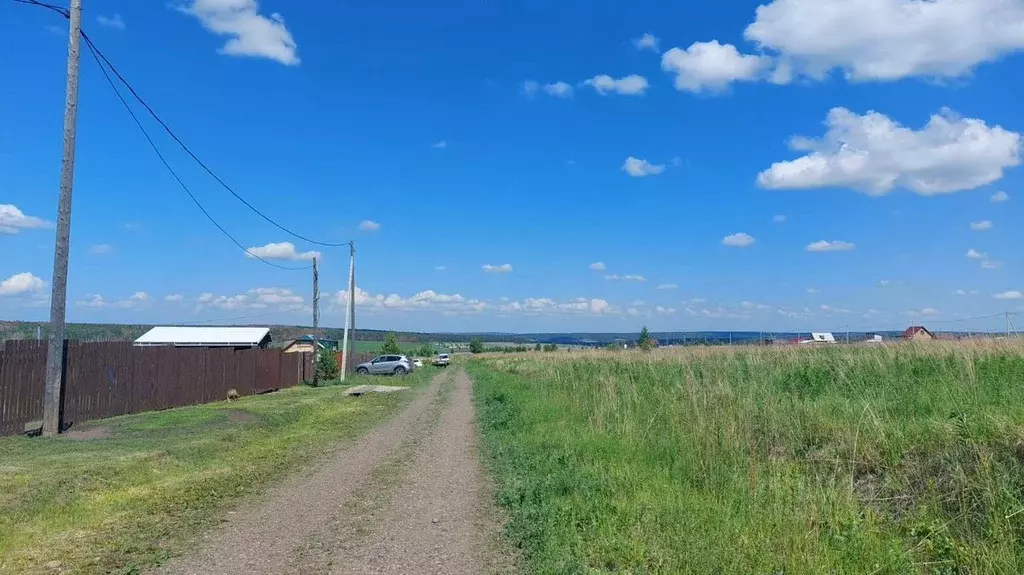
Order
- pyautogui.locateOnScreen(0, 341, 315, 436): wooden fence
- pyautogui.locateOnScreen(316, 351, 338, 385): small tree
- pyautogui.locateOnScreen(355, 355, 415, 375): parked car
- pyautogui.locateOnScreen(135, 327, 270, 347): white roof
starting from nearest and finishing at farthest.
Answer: pyautogui.locateOnScreen(0, 341, 315, 436): wooden fence
pyautogui.locateOnScreen(316, 351, 338, 385): small tree
pyautogui.locateOnScreen(135, 327, 270, 347): white roof
pyautogui.locateOnScreen(355, 355, 415, 375): parked car

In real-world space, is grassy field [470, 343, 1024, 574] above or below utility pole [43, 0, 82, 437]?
below

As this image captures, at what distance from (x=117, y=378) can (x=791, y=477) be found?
1750 centimetres

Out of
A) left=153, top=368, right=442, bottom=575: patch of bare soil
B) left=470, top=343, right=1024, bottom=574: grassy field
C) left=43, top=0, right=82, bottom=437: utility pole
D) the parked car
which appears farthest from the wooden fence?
the parked car

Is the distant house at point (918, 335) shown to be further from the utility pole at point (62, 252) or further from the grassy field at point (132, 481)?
the utility pole at point (62, 252)

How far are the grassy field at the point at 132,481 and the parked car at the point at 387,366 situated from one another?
35314 mm

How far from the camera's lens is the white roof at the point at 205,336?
4912cm

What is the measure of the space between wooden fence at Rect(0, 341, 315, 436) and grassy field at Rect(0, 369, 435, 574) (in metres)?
0.90

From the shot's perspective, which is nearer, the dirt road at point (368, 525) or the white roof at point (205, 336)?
the dirt road at point (368, 525)

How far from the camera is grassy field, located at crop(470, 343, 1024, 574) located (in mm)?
5426

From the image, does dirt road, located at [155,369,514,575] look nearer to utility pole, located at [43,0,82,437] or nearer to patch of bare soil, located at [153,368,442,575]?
patch of bare soil, located at [153,368,442,575]

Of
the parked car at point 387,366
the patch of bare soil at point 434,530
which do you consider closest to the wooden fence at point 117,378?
the patch of bare soil at point 434,530

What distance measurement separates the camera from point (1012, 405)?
26.2 ft

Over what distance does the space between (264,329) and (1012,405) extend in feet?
162

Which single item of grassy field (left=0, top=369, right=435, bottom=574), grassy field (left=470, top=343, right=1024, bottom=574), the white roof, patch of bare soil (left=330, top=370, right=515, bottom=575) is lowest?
patch of bare soil (left=330, top=370, right=515, bottom=575)
